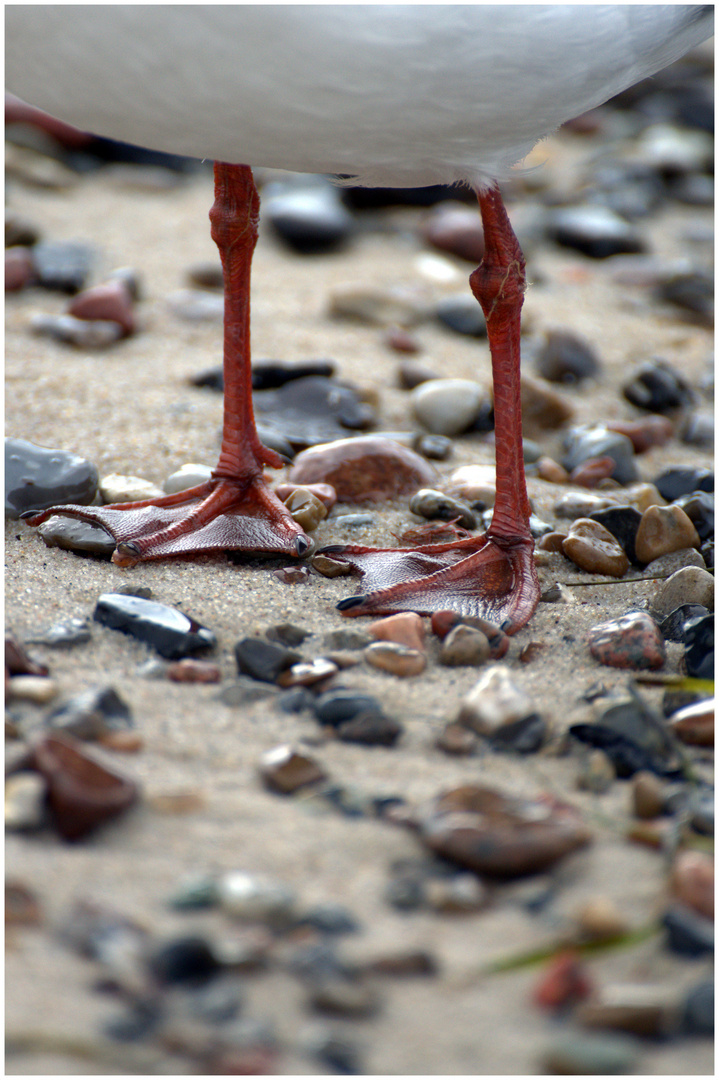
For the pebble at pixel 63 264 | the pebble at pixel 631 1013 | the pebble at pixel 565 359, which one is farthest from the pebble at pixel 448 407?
the pebble at pixel 631 1013

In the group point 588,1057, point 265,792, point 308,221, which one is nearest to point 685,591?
point 265,792

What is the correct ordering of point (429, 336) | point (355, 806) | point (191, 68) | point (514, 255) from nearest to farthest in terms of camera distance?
point (355, 806) → point (191, 68) → point (514, 255) → point (429, 336)

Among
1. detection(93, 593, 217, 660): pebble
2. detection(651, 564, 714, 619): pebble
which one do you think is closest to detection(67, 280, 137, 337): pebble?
detection(93, 593, 217, 660): pebble

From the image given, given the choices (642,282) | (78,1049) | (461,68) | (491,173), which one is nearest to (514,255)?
(491,173)

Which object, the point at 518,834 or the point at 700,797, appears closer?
the point at 518,834

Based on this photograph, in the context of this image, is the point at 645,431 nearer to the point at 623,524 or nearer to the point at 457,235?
the point at 623,524

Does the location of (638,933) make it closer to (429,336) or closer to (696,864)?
(696,864)
